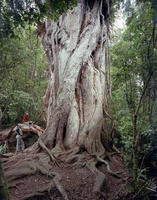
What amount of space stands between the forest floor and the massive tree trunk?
93cm

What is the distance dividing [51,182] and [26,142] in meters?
7.01

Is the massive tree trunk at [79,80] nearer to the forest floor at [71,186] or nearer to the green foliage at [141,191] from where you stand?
the forest floor at [71,186]

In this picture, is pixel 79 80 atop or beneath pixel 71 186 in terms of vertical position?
atop

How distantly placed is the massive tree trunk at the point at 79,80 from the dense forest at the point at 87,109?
26 millimetres

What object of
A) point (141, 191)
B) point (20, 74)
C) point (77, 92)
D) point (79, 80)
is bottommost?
point (141, 191)

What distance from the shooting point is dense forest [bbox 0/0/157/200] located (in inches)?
104

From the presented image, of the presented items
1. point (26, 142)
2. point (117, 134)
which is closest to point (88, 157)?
point (117, 134)

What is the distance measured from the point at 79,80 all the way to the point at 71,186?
327cm

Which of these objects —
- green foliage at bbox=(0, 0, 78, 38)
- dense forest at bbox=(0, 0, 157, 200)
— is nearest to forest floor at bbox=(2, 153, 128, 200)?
dense forest at bbox=(0, 0, 157, 200)

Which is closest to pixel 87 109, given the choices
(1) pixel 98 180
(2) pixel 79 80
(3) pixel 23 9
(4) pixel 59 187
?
(2) pixel 79 80

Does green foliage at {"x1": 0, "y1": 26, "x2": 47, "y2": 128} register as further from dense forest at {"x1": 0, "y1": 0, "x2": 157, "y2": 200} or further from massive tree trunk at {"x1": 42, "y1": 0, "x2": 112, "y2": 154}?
massive tree trunk at {"x1": 42, "y1": 0, "x2": 112, "y2": 154}

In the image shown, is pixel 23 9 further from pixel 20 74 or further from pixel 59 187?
pixel 20 74

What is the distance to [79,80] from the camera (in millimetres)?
5355

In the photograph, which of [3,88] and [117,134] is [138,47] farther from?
[3,88]
